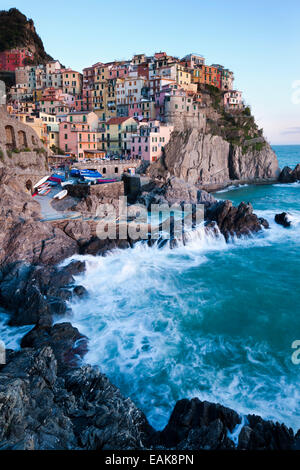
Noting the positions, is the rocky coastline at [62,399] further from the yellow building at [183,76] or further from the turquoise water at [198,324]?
the yellow building at [183,76]

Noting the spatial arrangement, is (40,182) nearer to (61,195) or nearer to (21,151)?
(61,195)

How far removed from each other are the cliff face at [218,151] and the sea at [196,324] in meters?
30.0

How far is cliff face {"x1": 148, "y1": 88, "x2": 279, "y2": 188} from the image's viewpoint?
58188 millimetres

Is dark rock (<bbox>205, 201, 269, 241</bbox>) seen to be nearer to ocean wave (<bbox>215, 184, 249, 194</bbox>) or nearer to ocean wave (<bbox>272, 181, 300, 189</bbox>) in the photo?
ocean wave (<bbox>215, 184, 249, 194</bbox>)

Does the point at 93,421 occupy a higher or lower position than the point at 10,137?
lower

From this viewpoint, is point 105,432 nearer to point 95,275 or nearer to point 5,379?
point 5,379

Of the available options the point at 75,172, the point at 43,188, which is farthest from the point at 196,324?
the point at 75,172

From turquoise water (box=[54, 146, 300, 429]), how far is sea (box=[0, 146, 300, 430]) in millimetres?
50

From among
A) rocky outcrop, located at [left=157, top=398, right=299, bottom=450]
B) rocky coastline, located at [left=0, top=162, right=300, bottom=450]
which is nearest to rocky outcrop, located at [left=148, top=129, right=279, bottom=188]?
rocky coastline, located at [left=0, top=162, right=300, bottom=450]

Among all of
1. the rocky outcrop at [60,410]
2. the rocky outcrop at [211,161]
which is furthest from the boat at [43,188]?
the rocky outcrop at [60,410]

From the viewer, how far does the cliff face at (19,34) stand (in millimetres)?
93812

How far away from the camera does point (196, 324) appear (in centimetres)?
1814

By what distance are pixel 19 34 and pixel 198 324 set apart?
4235 inches

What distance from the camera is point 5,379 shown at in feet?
35.6
